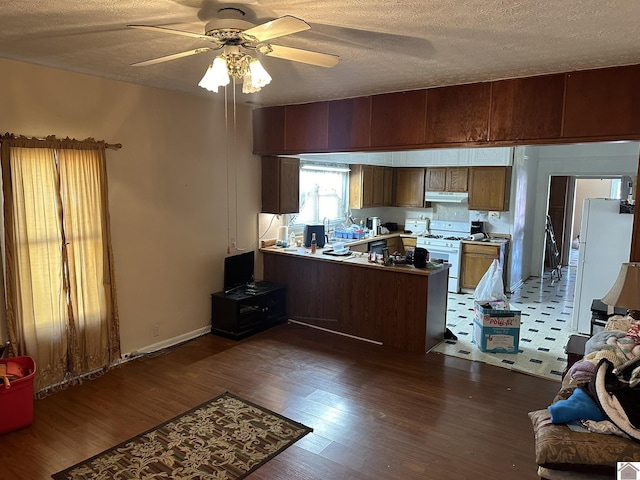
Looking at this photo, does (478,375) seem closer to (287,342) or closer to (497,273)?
(497,273)

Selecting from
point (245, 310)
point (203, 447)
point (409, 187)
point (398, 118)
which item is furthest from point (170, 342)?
point (409, 187)

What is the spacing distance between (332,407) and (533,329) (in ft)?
10.3

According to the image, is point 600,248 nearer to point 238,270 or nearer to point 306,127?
point 306,127

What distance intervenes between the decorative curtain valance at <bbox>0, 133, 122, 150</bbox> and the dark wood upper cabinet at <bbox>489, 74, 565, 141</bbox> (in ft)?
10.8

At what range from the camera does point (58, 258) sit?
360 cm

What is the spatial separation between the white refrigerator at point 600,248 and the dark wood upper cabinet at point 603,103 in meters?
2.00

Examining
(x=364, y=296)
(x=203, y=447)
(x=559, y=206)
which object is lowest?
(x=203, y=447)

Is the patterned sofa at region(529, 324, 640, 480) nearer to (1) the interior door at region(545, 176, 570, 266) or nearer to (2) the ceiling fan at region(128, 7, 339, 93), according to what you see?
(2) the ceiling fan at region(128, 7, 339, 93)

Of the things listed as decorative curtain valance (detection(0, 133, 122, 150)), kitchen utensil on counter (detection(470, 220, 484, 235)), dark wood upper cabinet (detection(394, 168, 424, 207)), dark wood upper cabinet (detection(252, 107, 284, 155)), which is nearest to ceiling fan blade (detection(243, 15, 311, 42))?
decorative curtain valance (detection(0, 133, 122, 150))

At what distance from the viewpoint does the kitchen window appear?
6.64 m

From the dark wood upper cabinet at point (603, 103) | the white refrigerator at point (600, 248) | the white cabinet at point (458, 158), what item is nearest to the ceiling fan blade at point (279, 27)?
the dark wood upper cabinet at point (603, 103)

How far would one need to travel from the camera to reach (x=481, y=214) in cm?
736

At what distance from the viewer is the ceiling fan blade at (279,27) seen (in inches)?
72.8

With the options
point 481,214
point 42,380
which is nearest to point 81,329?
point 42,380
